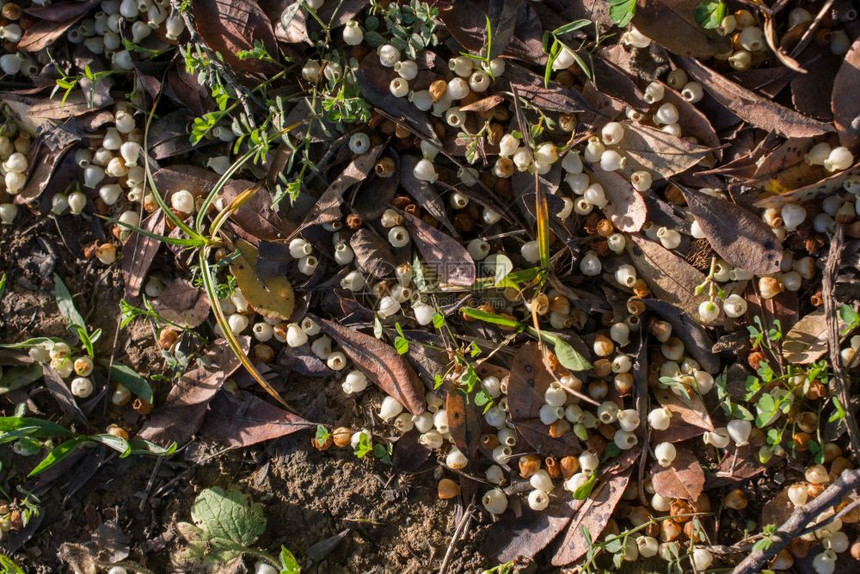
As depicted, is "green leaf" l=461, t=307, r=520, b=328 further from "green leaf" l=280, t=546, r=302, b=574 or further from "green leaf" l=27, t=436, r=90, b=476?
"green leaf" l=27, t=436, r=90, b=476

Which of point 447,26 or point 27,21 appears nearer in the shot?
point 447,26

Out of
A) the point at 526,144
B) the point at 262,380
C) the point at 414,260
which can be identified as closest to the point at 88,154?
the point at 262,380

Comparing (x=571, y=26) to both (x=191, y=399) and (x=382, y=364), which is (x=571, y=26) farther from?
(x=191, y=399)

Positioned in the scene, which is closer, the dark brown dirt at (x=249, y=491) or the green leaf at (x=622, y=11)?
the green leaf at (x=622, y=11)

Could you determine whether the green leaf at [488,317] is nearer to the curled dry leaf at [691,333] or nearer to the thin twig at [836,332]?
the curled dry leaf at [691,333]

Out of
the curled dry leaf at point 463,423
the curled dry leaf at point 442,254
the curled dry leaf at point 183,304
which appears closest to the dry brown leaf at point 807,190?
the curled dry leaf at point 442,254

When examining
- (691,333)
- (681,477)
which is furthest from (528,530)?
(691,333)

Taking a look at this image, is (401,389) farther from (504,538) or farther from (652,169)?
(652,169)
